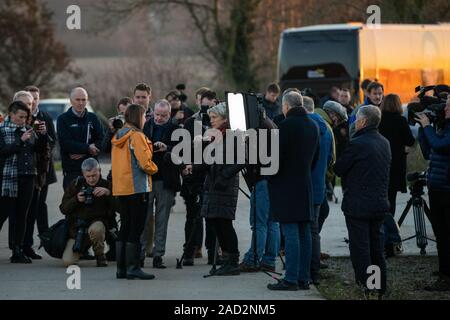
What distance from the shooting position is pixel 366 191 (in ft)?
36.9

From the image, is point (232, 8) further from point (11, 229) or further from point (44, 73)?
point (11, 229)

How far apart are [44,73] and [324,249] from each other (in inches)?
1459

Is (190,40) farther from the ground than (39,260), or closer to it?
farther from the ground

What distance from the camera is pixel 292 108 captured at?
11.6m

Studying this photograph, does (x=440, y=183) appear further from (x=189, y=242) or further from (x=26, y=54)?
(x=26, y=54)

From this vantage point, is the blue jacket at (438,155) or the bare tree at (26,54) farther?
the bare tree at (26,54)

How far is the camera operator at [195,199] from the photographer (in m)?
13.5

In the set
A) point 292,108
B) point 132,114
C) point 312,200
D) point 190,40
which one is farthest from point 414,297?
point 190,40

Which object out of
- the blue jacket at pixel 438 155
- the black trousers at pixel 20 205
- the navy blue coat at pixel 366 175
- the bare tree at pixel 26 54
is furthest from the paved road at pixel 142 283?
the bare tree at pixel 26 54

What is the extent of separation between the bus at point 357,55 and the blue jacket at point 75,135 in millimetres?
17413

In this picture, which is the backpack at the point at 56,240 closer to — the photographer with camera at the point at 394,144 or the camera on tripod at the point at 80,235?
the camera on tripod at the point at 80,235

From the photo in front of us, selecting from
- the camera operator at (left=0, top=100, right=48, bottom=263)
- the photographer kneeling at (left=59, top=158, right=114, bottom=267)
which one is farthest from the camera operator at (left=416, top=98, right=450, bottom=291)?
the camera operator at (left=0, top=100, right=48, bottom=263)

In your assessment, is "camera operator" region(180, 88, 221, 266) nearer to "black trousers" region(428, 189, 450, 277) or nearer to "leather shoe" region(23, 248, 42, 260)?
"leather shoe" region(23, 248, 42, 260)

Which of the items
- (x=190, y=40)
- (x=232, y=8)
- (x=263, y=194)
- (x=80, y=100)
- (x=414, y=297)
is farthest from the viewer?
(x=190, y=40)
